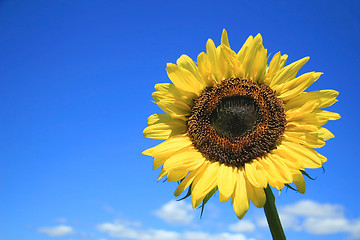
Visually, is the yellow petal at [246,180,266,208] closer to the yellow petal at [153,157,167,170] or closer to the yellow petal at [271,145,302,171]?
the yellow petal at [271,145,302,171]

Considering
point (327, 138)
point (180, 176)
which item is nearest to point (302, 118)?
point (327, 138)

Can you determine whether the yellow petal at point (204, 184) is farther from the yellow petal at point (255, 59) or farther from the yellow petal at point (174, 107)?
the yellow petal at point (255, 59)

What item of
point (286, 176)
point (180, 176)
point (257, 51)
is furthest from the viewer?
point (257, 51)

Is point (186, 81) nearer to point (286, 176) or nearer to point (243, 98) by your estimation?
point (243, 98)

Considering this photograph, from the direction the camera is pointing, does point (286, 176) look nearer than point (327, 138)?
Yes

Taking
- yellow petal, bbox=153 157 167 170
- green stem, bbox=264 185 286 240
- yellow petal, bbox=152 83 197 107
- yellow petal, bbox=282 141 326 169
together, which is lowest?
green stem, bbox=264 185 286 240

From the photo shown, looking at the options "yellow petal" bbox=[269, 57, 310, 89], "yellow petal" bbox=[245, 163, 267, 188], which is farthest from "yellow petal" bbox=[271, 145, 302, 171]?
"yellow petal" bbox=[269, 57, 310, 89]

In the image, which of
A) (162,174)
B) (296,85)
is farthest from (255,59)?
(162,174)
